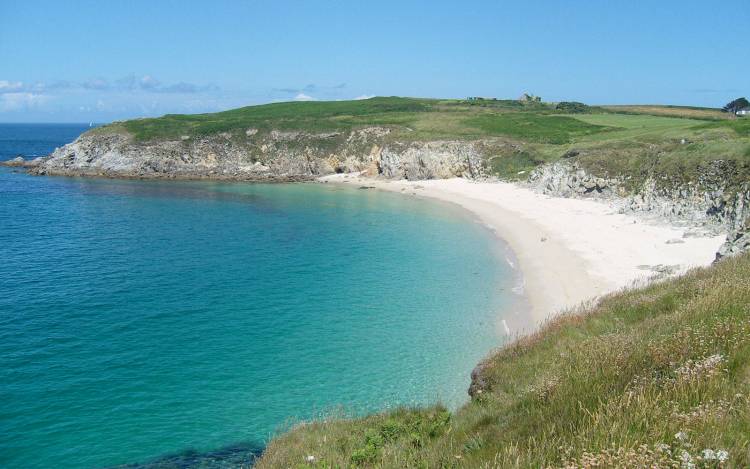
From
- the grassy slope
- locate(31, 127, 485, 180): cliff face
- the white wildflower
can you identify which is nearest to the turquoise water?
the grassy slope

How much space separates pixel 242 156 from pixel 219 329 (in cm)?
7871

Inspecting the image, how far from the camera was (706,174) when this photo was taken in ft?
142

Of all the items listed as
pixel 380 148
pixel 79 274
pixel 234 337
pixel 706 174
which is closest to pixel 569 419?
pixel 234 337

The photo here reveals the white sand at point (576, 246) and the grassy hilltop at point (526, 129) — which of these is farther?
the grassy hilltop at point (526, 129)

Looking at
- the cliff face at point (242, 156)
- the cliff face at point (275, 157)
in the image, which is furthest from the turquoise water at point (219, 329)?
the cliff face at point (242, 156)

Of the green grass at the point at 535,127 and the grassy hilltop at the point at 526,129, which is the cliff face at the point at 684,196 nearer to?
the grassy hilltop at the point at 526,129

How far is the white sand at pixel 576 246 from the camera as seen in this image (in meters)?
29.0

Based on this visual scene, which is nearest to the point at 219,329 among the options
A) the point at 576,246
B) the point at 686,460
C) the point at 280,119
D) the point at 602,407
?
the point at 602,407

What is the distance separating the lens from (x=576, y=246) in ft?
126

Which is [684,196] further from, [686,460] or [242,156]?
[242,156]

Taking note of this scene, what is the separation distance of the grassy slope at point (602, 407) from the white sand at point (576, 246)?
936 centimetres

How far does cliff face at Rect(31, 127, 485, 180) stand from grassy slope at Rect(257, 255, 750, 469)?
74066 mm

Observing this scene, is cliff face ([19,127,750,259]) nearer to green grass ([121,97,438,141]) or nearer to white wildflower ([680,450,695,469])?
green grass ([121,97,438,141])

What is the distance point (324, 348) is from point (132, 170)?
85.6 m
